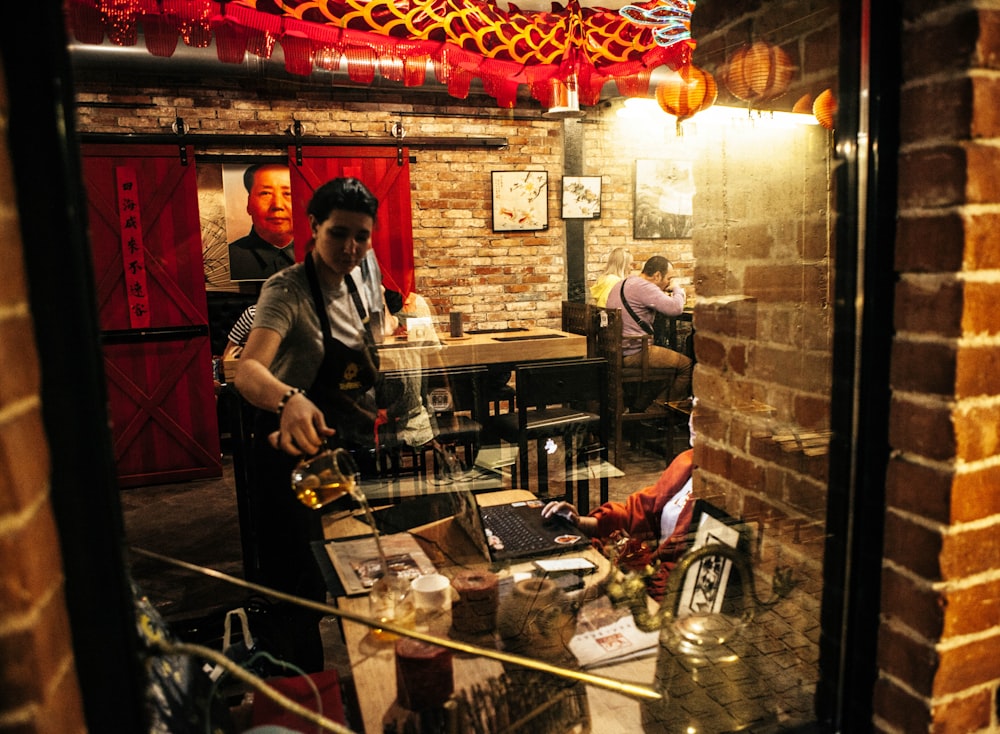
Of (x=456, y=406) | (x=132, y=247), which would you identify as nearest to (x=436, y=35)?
(x=456, y=406)

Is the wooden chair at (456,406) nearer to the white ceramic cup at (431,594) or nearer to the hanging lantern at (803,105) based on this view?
the white ceramic cup at (431,594)

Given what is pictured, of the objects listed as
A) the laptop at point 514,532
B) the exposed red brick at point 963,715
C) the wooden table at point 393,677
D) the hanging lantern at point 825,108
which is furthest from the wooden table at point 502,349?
the exposed red brick at point 963,715

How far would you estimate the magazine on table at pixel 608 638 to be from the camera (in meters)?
1.18

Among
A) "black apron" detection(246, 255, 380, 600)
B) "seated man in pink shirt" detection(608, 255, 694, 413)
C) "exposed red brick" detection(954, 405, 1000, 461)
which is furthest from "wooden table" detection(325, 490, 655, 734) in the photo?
"seated man in pink shirt" detection(608, 255, 694, 413)

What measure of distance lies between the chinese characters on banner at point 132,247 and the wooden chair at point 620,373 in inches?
114

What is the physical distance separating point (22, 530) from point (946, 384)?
1.02 meters

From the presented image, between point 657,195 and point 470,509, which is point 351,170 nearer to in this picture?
point 470,509

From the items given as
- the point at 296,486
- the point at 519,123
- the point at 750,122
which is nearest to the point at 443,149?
the point at 519,123

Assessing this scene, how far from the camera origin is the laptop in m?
1.54

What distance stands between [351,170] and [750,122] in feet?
5.68

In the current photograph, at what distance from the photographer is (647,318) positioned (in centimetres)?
451

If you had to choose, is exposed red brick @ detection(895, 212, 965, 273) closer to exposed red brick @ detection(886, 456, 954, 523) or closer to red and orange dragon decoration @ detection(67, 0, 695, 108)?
exposed red brick @ detection(886, 456, 954, 523)

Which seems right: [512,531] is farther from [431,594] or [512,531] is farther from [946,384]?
[946,384]

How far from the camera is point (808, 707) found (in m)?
1.12
